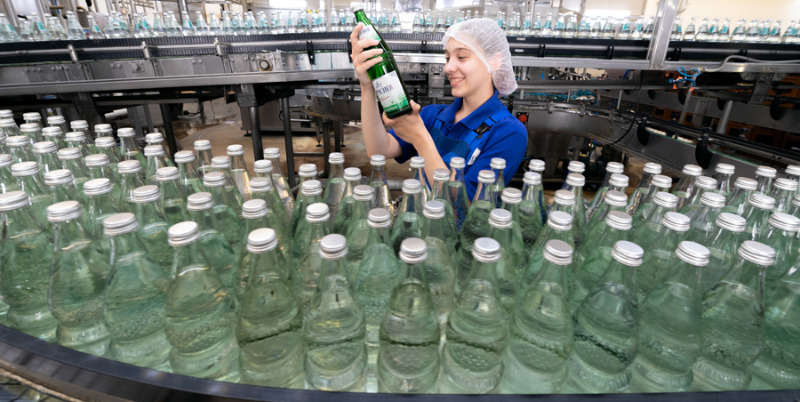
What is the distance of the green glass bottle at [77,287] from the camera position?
48 cm

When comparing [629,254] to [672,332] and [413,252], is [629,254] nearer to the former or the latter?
[672,332]

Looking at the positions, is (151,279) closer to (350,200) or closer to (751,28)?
(350,200)

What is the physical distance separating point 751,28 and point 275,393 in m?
4.17

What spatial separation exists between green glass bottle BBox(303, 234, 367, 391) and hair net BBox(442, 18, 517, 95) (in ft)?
3.35

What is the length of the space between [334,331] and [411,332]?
0.10m

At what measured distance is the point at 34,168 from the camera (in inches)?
24.8

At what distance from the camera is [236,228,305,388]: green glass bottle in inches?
19.0

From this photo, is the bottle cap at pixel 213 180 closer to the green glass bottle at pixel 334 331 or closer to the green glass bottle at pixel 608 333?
the green glass bottle at pixel 334 331

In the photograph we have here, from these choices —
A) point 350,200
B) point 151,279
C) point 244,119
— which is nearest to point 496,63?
point 350,200

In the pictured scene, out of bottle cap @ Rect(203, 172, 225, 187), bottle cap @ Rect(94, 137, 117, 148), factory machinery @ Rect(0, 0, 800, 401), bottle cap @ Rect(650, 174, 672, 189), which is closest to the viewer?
bottle cap @ Rect(203, 172, 225, 187)

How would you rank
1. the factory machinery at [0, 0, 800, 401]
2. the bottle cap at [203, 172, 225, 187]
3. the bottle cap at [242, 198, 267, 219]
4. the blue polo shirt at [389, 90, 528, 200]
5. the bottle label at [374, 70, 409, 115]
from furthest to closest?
the factory machinery at [0, 0, 800, 401], the blue polo shirt at [389, 90, 528, 200], the bottle label at [374, 70, 409, 115], the bottle cap at [203, 172, 225, 187], the bottle cap at [242, 198, 267, 219]

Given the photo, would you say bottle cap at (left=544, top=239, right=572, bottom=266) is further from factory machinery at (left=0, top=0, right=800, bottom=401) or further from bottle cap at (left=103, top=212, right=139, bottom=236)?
factory machinery at (left=0, top=0, right=800, bottom=401)

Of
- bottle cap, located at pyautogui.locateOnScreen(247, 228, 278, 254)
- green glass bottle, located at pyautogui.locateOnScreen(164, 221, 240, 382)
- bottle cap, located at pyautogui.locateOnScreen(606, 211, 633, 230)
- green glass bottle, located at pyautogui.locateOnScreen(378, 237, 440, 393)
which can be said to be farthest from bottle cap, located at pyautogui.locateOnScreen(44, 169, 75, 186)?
bottle cap, located at pyautogui.locateOnScreen(606, 211, 633, 230)

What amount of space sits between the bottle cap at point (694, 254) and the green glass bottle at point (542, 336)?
13cm
